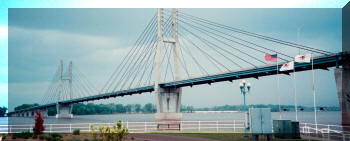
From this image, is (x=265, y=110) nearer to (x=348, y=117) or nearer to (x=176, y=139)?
(x=176, y=139)

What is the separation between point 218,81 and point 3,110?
351ft

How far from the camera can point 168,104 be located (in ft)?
205

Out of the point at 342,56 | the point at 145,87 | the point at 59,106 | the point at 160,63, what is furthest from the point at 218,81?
the point at 59,106

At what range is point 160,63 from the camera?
58.8 meters

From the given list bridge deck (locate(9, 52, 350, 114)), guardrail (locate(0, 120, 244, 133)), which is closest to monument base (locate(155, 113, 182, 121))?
bridge deck (locate(9, 52, 350, 114))

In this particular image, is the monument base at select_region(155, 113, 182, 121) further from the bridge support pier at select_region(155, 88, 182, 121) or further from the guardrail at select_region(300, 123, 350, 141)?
the guardrail at select_region(300, 123, 350, 141)

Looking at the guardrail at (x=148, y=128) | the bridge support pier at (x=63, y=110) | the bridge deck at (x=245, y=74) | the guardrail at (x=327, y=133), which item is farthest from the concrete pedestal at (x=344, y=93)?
the bridge support pier at (x=63, y=110)

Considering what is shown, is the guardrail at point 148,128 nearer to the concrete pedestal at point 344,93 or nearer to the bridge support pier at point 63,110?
the concrete pedestal at point 344,93

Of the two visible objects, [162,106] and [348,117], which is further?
[162,106]

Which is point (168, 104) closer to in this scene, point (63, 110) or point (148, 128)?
point (148, 128)

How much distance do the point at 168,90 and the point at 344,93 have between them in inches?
1498

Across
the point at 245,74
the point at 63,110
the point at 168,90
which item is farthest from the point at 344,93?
the point at 63,110

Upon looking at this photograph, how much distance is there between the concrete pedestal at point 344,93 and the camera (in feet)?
86.3

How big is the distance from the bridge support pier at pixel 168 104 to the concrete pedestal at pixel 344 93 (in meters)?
36.0
